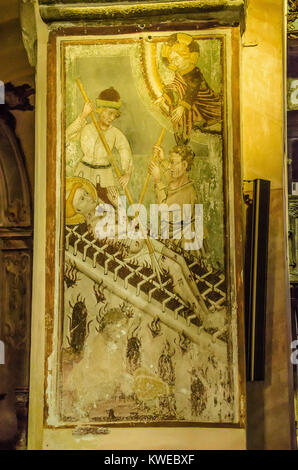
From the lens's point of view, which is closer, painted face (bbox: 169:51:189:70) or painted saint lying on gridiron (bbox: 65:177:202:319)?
painted saint lying on gridiron (bbox: 65:177:202:319)

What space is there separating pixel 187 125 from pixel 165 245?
2.47ft

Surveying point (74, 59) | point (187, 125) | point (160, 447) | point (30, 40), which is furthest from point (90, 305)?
point (30, 40)

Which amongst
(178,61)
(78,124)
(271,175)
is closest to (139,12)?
(178,61)

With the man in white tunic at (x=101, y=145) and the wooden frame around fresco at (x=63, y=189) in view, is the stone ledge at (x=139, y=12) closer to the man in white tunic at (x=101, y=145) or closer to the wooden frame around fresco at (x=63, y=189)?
the wooden frame around fresco at (x=63, y=189)

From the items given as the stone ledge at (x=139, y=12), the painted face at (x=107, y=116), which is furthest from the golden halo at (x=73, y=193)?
the stone ledge at (x=139, y=12)

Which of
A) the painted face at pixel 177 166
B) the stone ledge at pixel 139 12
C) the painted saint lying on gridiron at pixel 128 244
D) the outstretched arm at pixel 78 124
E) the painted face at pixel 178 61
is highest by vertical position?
A: the stone ledge at pixel 139 12

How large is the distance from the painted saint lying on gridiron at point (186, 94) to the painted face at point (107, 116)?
271 mm

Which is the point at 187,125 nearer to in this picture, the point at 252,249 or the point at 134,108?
the point at 134,108

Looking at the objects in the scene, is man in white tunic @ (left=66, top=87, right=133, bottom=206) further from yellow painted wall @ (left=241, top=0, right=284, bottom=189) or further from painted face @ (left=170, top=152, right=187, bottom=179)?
yellow painted wall @ (left=241, top=0, right=284, bottom=189)

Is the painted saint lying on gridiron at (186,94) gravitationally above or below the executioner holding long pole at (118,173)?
above

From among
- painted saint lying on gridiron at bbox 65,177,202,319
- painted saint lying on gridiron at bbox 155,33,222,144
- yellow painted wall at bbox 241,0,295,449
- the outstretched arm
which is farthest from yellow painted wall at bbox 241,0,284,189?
the outstretched arm

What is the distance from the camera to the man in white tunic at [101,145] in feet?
12.9

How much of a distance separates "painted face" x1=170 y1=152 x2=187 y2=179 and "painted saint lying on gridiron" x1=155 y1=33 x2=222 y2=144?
0.10m

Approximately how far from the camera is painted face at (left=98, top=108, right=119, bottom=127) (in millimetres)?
3990
